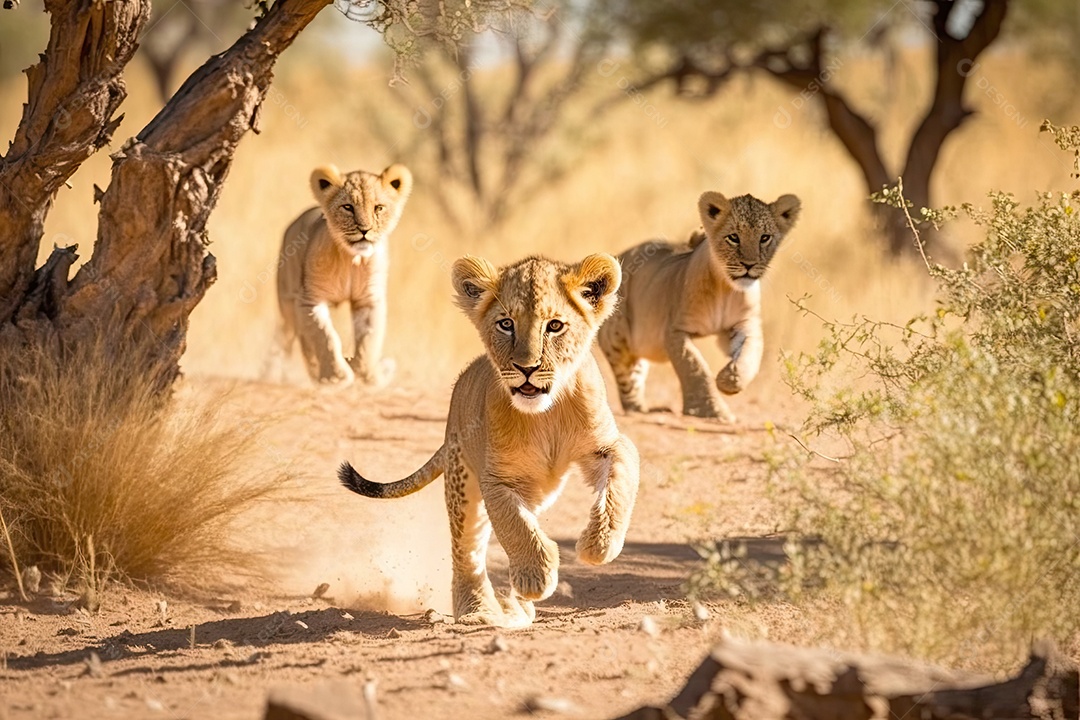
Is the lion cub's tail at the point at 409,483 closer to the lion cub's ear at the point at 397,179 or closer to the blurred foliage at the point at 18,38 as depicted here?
the lion cub's ear at the point at 397,179

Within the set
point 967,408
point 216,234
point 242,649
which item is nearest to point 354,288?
point 242,649

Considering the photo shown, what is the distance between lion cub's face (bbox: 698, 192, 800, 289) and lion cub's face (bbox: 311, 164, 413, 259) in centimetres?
242

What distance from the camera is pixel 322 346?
1084 cm

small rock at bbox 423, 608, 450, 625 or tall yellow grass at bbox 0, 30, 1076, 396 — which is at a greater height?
tall yellow grass at bbox 0, 30, 1076, 396

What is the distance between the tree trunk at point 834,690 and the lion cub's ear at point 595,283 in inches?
83.4

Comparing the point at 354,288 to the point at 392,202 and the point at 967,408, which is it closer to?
the point at 392,202

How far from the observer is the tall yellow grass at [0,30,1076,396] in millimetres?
14578

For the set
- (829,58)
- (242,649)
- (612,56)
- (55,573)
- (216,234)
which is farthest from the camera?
(612,56)

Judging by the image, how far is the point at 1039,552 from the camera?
4906mm

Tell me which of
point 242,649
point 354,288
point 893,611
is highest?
point 354,288

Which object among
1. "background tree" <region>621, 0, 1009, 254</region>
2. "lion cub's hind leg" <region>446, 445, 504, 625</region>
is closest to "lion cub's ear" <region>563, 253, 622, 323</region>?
"lion cub's hind leg" <region>446, 445, 504, 625</region>

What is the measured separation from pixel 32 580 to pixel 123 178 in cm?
206

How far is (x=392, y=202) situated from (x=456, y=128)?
13059 mm

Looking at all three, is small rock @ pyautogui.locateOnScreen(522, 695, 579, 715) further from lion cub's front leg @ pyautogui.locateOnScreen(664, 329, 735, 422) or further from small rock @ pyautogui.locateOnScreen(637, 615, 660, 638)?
lion cub's front leg @ pyautogui.locateOnScreen(664, 329, 735, 422)
